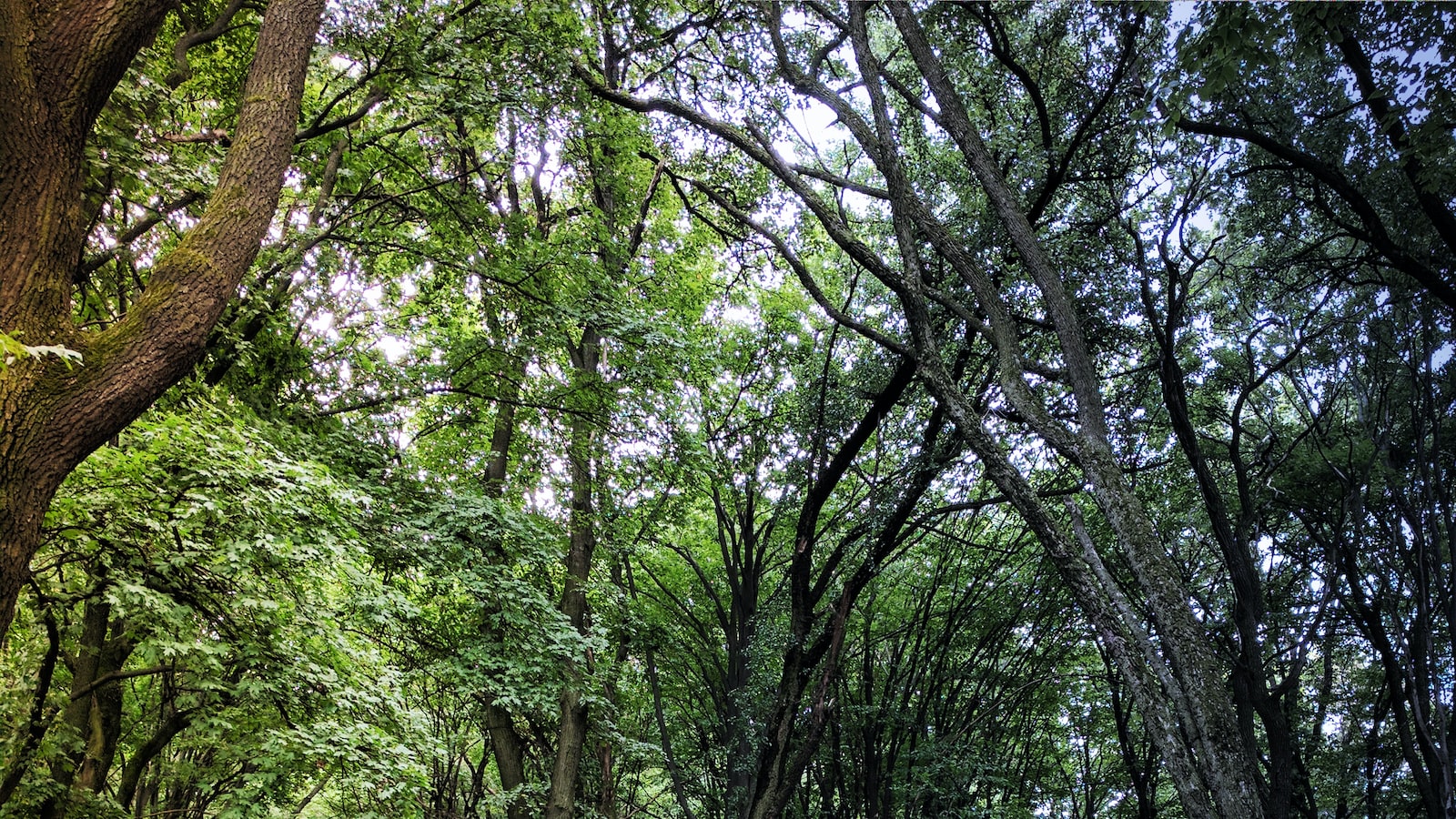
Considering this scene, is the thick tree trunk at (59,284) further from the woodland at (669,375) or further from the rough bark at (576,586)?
the rough bark at (576,586)

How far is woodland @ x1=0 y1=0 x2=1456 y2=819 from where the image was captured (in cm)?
447

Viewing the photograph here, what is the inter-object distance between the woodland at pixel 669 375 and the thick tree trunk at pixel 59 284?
2 centimetres

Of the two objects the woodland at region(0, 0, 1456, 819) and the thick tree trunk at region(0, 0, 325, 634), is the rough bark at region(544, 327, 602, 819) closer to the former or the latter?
the woodland at region(0, 0, 1456, 819)

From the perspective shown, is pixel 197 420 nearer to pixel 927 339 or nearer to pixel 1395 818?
pixel 927 339

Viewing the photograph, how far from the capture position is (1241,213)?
8312 millimetres

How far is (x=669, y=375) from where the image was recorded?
8.49 m

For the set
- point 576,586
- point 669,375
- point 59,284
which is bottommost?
point 59,284

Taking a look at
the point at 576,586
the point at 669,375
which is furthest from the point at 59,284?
the point at 576,586

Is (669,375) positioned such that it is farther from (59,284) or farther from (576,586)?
(59,284)

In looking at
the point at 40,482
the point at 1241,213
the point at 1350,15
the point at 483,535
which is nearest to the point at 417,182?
the point at 483,535

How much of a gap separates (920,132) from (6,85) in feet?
24.4

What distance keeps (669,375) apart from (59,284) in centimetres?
584

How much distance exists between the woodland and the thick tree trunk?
2cm

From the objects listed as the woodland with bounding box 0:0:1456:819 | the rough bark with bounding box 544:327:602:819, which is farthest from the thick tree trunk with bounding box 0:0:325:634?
the rough bark with bounding box 544:327:602:819
